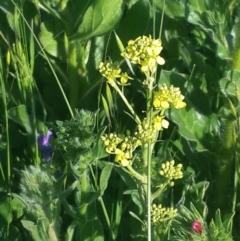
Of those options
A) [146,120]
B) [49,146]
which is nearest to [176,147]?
[49,146]

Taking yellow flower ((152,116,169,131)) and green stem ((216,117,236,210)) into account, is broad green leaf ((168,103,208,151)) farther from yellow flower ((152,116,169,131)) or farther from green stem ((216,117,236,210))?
yellow flower ((152,116,169,131))

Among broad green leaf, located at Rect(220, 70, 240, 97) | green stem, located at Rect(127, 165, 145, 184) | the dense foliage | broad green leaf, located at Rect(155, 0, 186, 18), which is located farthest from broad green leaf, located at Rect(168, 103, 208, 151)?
green stem, located at Rect(127, 165, 145, 184)

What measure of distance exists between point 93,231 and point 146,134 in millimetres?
458

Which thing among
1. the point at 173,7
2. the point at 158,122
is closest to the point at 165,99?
the point at 158,122

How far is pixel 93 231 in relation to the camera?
1868mm

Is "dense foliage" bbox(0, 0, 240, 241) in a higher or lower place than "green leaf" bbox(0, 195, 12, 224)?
higher

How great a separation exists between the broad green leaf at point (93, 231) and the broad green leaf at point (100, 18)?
78 cm

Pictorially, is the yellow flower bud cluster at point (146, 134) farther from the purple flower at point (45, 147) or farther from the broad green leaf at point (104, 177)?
the purple flower at point (45, 147)

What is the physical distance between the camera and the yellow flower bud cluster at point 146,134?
154cm

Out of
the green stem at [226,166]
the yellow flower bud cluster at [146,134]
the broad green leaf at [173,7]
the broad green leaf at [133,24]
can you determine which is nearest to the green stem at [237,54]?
the green stem at [226,166]

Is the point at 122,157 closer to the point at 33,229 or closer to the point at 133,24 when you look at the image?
the point at 33,229

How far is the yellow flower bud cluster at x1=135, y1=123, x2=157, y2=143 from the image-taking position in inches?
Answer: 60.6

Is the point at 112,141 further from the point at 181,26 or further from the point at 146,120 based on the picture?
the point at 181,26

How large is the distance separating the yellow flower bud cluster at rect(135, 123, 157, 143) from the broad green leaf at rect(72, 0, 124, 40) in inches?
34.0
